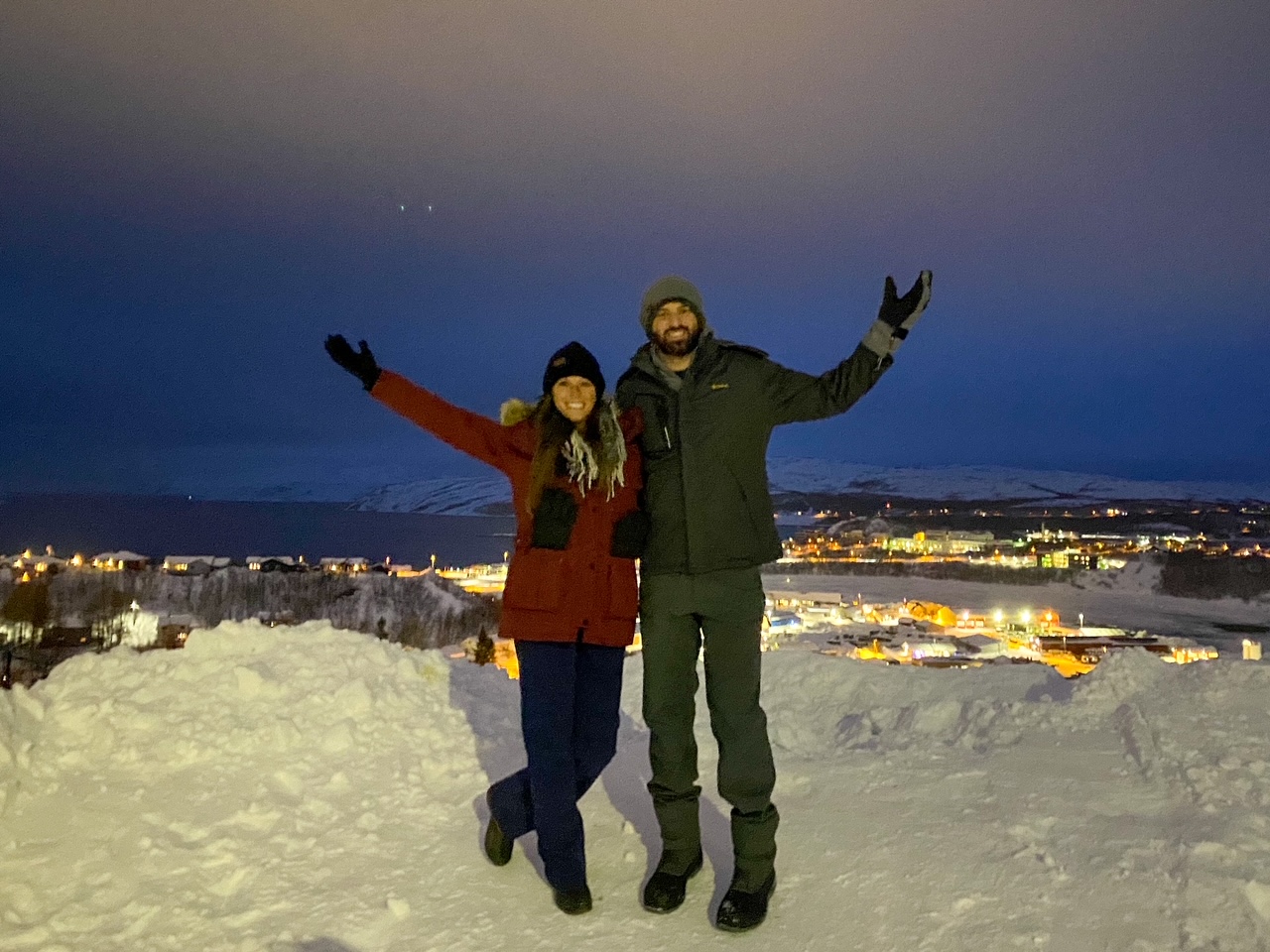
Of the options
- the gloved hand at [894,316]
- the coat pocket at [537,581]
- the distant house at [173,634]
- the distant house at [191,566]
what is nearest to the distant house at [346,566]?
the distant house at [191,566]

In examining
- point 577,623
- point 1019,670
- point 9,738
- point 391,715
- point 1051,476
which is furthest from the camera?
point 1051,476

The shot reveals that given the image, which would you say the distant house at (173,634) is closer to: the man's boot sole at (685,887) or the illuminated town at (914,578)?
the illuminated town at (914,578)

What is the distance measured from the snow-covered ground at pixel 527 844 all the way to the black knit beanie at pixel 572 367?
2.16 metres

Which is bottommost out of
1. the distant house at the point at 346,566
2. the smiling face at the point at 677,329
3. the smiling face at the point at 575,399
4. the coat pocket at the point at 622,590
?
the distant house at the point at 346,566

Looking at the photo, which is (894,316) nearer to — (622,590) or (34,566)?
(622,590)

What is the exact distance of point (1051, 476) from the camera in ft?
641

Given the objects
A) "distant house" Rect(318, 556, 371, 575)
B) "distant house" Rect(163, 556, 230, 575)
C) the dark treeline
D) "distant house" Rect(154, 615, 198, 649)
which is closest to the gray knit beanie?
"distant house" Rect(154, 615, 198, 649)

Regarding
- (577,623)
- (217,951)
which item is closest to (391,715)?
(217,951)

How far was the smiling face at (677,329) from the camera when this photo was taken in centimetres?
334

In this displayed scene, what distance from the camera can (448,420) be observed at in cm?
321

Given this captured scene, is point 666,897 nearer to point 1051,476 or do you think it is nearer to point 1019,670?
point 1019,670

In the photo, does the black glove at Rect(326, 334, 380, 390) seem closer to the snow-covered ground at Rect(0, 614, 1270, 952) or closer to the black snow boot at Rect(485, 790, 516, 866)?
the black snow boot at Rect(485, 790, 516, 866)

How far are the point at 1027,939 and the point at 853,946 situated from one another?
631 mm

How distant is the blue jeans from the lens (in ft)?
10.3
